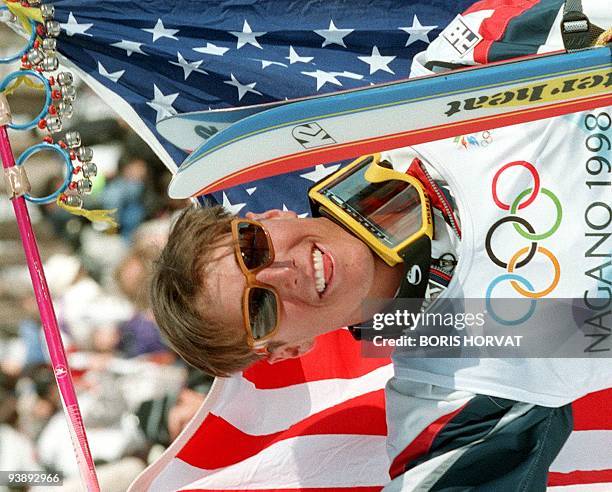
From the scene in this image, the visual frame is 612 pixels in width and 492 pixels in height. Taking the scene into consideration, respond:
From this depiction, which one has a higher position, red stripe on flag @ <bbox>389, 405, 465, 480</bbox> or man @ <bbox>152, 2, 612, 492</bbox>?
man @ <bbox>152, 2, 612, 492</bbox>

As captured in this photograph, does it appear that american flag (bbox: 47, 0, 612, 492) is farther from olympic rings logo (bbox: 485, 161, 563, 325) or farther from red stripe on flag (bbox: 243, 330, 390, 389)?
olympic rings logo (bbox: 485, 161, 563, 325)

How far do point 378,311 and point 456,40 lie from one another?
1.58 feet

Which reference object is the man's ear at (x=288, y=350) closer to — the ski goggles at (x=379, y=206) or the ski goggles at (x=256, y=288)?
the ski goggles at (x=256, y=288)

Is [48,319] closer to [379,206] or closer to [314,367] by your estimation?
[314,367]

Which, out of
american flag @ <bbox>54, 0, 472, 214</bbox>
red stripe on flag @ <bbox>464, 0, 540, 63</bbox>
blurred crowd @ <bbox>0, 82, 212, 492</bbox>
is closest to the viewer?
red stripe on flag @ <bbox>464, 0, 540, 63</bbox>

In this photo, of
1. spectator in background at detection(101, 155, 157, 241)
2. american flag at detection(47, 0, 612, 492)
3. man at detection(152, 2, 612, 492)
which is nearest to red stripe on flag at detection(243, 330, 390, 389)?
american flag at detection(47, 0, 612, 492)

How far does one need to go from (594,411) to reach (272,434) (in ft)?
2.04

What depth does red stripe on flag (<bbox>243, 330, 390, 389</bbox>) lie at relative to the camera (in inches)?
64.2

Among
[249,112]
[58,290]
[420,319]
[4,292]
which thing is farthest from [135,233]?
[420,319]

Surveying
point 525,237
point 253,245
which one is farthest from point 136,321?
point 525,237

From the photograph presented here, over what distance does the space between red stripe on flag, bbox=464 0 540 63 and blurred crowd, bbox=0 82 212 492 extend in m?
0.86

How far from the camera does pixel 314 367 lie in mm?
1640

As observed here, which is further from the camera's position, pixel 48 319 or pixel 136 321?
pixel 136 321

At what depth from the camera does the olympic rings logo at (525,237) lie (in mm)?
1259
